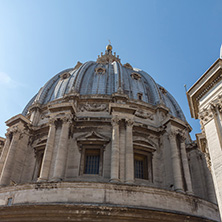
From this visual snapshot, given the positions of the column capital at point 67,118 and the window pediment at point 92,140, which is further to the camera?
the window pediment at point 92,140

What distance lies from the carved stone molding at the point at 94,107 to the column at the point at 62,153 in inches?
140

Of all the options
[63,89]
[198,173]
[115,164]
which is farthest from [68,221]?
[63,89]

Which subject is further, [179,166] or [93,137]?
[93,137]

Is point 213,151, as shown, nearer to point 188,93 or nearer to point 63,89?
point 188,93

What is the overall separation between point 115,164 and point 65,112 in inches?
256

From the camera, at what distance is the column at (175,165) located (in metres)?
20.8

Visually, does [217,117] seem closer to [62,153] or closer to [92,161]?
[62,153]

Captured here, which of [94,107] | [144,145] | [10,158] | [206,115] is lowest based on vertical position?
[206,115]

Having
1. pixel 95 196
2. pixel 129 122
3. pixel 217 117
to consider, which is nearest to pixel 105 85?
pixel 129 122

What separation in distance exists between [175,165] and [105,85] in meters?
12.3

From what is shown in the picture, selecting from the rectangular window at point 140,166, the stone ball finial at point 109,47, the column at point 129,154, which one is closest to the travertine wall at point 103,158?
the column at point 129,154

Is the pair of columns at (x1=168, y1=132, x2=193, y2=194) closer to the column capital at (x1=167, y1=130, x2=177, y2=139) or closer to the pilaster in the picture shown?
the column capital at (x1=167, y1=130, x2=177, y2=139)

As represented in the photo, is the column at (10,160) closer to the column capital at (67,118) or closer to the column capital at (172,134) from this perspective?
the column capital at (67,118)

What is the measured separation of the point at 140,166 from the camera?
23.4 metres
